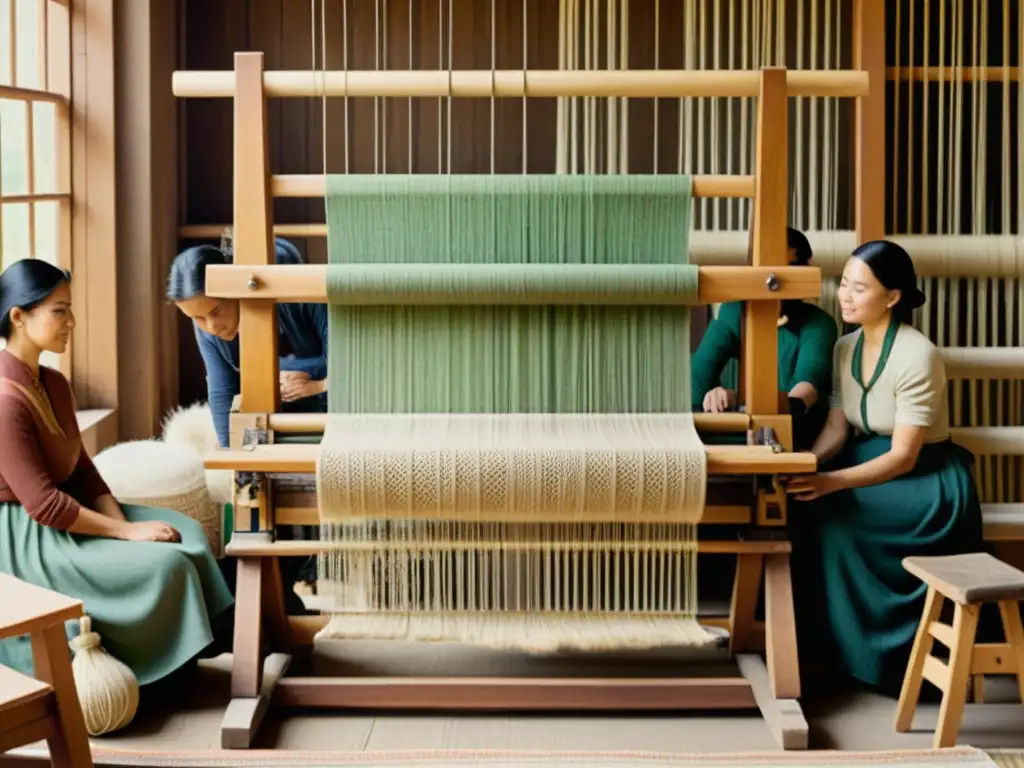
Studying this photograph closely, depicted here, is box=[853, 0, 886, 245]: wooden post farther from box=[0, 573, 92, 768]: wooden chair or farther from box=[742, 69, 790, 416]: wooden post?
box=[0, 573, 92, 768]: wooden chair

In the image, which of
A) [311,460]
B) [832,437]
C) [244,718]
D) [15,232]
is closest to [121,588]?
[244,718]

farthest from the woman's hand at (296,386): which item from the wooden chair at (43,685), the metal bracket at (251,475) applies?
the wooden chair at (43,685)

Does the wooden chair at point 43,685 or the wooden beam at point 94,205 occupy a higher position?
the wooden beam at point 94,205

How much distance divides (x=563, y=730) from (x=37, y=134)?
239 cm

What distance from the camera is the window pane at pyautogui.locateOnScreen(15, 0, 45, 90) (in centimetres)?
352

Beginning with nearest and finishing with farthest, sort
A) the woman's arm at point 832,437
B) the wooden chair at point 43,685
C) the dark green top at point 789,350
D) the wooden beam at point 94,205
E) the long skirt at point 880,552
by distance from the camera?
1. the wooden chair at point 43,685
2. the long skirt at point 880,552
3. the woman's arm at point 832,437
4. the dark green top at point 789,350
5. the wooden beam at point 94,205

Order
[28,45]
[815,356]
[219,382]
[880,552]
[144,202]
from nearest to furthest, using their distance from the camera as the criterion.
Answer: [880,552] → [815,356] → [219,382] → [28,45] → [144,202]

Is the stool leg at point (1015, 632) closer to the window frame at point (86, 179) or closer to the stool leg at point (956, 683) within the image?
the stool leg at point (956, 683)

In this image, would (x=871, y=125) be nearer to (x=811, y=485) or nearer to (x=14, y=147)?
(x=811, y=485)

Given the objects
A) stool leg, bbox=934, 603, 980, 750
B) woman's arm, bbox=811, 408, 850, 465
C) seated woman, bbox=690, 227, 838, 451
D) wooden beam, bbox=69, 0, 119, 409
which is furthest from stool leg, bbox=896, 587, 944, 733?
wooden beam, bbox=69, 0, 119, 409

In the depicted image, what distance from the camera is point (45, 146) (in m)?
3.63

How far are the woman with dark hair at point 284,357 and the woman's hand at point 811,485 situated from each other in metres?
1.25

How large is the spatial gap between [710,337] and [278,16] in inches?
74.6

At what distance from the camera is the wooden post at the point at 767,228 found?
244cm
